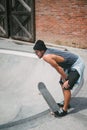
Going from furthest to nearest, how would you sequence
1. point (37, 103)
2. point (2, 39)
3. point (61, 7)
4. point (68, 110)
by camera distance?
point (2, 39)
point (61, 7)
point (37, 103)
point (68, 110)

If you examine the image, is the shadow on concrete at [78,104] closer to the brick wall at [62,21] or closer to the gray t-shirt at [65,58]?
the gray t-shirt at [65,58]

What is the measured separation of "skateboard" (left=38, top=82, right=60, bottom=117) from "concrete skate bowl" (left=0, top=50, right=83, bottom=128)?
4.3 inches

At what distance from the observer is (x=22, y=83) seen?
27.1 ft

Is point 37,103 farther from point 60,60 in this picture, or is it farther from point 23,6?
point 23,6

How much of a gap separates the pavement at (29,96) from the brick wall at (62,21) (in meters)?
0.45

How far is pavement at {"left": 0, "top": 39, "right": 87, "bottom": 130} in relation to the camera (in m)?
5.62

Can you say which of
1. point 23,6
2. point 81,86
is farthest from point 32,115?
point 23,6

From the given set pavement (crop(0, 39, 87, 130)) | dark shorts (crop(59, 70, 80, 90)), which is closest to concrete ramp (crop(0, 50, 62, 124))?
pavement (crop(0, 39, 87, 130))

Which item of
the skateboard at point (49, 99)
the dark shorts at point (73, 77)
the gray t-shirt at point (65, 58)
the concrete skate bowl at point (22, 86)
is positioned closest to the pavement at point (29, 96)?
the concrete skate bowl at point (22, 86)

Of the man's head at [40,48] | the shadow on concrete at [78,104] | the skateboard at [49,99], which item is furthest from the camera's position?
the shadow on concrete at [78,104]

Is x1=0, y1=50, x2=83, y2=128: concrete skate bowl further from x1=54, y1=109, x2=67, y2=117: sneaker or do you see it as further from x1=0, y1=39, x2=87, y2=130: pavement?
x1=54, y1=109, x2=67, y2=117: sneaker

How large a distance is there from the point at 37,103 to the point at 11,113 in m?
0.72

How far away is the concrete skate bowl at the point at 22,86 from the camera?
A: 621cm

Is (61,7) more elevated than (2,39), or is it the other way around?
(61,7)
